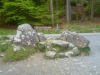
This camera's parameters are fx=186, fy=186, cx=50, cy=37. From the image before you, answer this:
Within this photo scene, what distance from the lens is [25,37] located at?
773 centimetres

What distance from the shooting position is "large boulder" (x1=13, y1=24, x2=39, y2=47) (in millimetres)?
7652

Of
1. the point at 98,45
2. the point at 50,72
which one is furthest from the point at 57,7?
the point at 50,72

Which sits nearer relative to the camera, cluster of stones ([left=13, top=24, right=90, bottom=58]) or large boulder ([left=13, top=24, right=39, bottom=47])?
cluster of stones ([left=13, top=24, right=90, bottom=58])

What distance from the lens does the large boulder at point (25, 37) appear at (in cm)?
765

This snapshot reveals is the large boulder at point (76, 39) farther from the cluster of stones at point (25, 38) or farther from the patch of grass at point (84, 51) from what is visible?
the cluster of stones at point (25, 38)

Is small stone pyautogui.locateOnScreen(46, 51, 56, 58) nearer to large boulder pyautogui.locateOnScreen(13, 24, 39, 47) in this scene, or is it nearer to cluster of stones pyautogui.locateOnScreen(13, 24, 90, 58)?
cluster of stones pyautogui.locateOnScreen(13, 24, 90, 58)

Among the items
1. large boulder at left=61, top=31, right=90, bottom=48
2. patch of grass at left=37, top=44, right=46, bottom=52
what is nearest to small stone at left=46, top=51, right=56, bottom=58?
patch of grass at left=37, top=44, right=46, bottom=52

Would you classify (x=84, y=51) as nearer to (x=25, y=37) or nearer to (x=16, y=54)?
(x=25, y=37)

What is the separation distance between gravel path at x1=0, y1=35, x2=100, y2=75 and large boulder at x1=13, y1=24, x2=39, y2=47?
63 cm

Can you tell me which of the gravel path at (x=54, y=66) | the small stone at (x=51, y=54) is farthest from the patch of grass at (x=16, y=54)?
the small stone at (x=51, y=54)

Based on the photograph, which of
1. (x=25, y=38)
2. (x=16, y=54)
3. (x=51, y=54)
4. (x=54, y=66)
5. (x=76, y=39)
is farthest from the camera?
(x=76, y=39)

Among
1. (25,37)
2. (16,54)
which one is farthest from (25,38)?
(16,54)

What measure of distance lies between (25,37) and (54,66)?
2.11 m

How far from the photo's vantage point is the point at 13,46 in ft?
24.2
